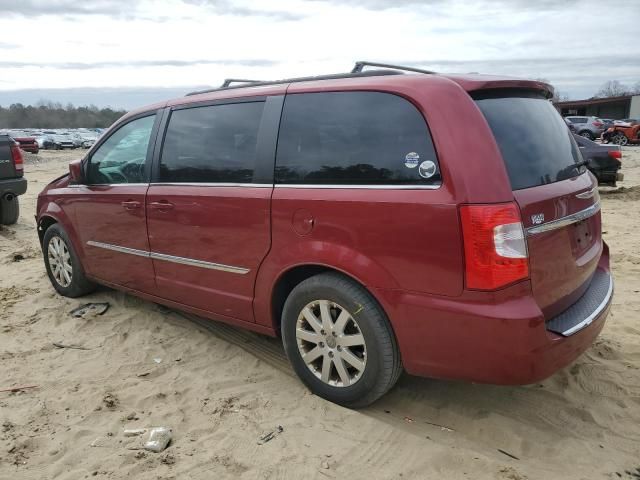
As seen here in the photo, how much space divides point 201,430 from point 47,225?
3266 millimetres

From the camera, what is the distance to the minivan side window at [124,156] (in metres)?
4.08

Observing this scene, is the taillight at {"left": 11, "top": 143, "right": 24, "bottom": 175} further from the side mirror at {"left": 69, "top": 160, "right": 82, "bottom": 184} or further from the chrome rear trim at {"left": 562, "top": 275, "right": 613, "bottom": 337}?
the chrome rear trim at {"left": 562, "top": 275, "right": 613, "bottom": 337}

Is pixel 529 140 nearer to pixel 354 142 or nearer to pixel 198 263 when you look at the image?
pixel 354 142

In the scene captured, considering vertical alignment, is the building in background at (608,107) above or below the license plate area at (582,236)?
above

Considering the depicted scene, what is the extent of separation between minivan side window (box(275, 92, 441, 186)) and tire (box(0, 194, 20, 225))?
23.3 feet

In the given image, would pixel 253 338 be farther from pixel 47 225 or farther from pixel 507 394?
pixel 47 225

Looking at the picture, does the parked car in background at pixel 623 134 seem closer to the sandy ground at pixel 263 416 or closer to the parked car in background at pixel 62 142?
the sandy ground at pixel 263 416

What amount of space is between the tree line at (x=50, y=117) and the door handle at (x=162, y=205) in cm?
9753

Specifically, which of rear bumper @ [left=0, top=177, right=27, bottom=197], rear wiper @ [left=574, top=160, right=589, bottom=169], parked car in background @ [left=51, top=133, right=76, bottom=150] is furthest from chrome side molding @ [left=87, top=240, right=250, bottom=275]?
parked car in background @ [left=51, top=133, right=76, bottom=150]

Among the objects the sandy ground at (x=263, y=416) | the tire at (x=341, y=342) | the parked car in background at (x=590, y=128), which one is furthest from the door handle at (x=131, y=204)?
the parked car in background at (x=590, y=128)

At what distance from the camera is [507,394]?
3258 millimetres

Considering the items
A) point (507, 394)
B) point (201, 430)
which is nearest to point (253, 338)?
point (201, 430)

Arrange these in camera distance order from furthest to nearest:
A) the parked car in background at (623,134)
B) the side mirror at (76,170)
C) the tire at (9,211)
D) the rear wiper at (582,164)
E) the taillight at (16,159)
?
the parked car in background at (623,134)
the tire at (9,211)
the taillight at (16,159)
the side mirror at (76,170)
the rear wiper at (582,164)

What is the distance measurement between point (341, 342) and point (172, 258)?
1.47 meters
